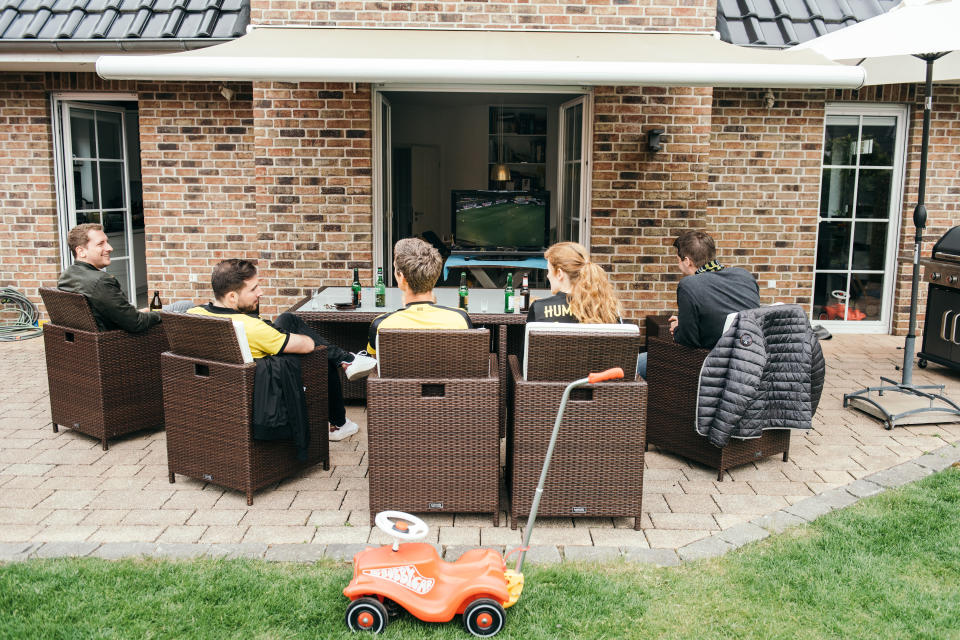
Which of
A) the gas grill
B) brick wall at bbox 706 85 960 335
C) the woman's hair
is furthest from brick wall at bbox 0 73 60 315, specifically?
the gas grill

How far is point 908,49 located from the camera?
4.57m

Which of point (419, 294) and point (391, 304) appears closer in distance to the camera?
point (419, 294)

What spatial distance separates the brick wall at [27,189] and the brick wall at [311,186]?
107 inches

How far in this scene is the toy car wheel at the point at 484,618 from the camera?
276 cm

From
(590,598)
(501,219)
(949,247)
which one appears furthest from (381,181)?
(949,247)

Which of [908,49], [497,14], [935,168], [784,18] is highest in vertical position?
[784,18]

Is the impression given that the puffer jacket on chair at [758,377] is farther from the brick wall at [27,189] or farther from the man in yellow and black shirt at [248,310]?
the brick wall at [27,189]

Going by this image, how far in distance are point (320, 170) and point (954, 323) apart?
207 inches

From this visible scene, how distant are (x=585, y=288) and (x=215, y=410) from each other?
1926 mm

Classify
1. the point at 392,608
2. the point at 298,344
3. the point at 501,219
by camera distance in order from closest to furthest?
the point at 392,608
the point at 298,344
the point at 501,219

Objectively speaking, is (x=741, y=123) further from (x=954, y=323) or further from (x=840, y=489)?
(x=840, y=489)

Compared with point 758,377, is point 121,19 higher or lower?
higher

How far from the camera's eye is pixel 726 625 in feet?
9.40

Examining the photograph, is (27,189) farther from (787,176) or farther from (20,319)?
(787,176)
